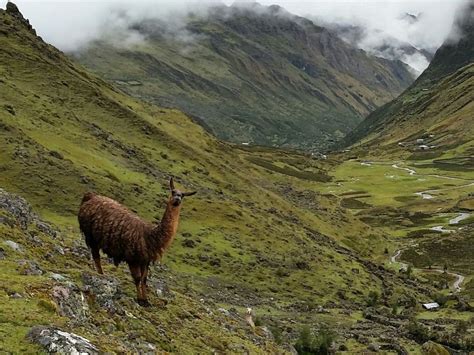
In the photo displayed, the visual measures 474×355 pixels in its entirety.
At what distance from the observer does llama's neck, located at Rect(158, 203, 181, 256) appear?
63.8 ft

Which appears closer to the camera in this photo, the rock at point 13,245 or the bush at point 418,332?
the rock at point 13,245

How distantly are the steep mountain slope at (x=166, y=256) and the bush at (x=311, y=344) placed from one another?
4.36 feet

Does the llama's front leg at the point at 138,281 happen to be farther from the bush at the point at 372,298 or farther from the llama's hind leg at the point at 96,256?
the bush at the point at 372,298

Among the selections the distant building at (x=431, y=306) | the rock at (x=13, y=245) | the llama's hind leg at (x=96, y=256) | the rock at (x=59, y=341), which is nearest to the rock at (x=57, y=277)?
the llama's hind leg at (x=96, y=256)

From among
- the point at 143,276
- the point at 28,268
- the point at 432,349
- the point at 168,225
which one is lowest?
the point at 432,349

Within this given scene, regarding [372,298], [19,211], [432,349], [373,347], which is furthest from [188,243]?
[19,211]

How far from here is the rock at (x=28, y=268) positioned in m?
19.4

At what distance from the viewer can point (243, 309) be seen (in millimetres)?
50375

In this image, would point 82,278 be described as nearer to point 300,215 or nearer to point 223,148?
point 300,215

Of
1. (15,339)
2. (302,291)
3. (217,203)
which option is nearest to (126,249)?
(15,339)

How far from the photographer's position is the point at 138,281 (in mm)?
20719

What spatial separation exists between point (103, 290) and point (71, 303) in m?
2.71

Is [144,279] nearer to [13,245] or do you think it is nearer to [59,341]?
[13,245]

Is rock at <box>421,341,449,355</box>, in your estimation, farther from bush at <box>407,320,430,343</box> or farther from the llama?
the llama
